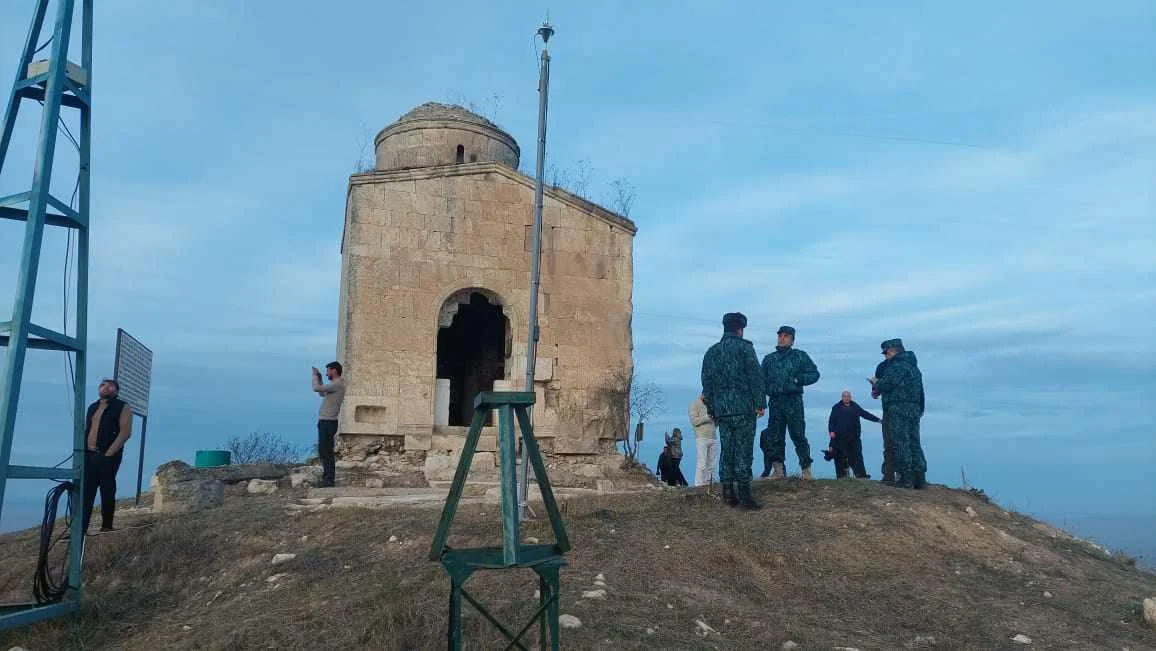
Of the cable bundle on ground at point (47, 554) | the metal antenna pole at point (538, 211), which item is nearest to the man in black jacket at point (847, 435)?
the metal antenna pole at point (538, 211)

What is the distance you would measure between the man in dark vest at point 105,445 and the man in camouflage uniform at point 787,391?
21.4 feet

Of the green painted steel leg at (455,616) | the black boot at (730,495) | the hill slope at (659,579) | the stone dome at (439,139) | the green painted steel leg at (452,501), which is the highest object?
the stone dome at (439,139)

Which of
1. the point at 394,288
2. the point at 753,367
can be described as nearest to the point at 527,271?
the point at 394,288

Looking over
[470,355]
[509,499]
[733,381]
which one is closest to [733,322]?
[733,381]

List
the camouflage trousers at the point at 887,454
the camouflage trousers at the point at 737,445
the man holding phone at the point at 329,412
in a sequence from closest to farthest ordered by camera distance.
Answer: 1. the camouflage trousers at the point at 737,445
2. the camouflage trousers at the point at 887,454
3. the man holding phone at the point at 329,412

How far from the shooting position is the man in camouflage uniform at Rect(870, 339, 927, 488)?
9539 mm

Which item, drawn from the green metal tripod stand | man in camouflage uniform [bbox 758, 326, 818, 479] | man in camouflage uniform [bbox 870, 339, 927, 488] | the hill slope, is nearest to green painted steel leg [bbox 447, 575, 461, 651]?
the green metal tripod stand

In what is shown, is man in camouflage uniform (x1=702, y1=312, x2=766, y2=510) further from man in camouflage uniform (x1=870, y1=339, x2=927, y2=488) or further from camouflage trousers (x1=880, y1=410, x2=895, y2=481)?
camouflage trousers (x1=880, y1=410, x2=895, y2=481)

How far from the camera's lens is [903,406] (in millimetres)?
9555

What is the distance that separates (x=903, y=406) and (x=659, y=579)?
4.26 metres

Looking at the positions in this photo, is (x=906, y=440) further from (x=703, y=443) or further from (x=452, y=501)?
(x=452, y=501)

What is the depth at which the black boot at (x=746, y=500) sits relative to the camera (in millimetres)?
8414

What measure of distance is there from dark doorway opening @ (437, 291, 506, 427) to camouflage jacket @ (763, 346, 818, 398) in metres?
8.38

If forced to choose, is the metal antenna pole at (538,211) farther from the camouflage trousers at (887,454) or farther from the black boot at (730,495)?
the camouflage trousers at (887,454)
